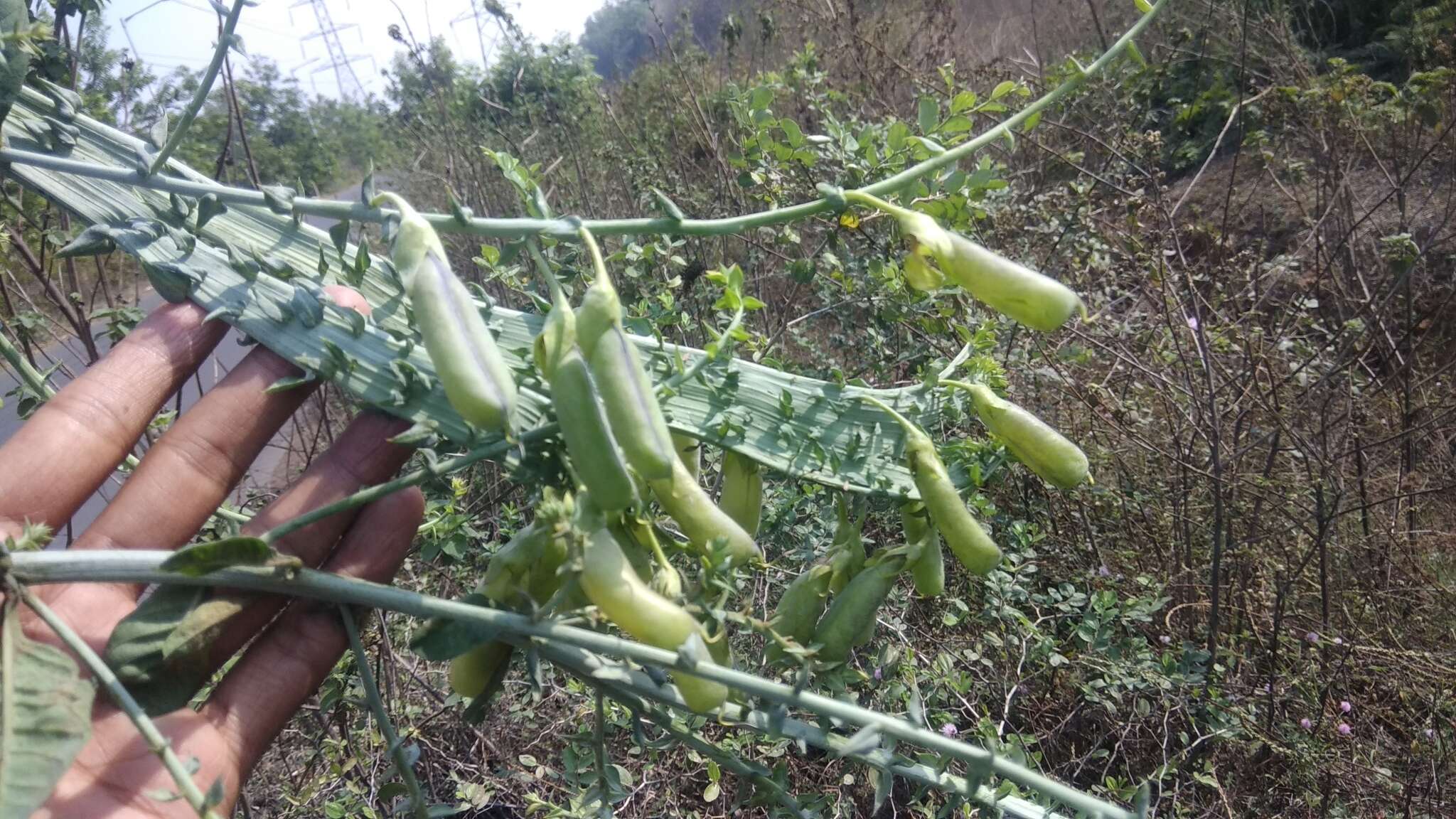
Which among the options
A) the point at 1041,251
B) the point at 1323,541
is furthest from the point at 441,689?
the point at 1041,251

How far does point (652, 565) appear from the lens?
90 centimetres

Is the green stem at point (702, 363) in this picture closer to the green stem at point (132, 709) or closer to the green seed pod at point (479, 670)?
the green seed pod at point (479, 670)

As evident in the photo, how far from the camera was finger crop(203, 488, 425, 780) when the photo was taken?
45.4 inches

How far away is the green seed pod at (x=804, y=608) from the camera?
3.19ft

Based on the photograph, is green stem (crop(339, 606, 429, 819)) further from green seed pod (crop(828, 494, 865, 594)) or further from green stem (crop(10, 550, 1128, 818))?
green seed pod (crop(828, 494, 865, 594))

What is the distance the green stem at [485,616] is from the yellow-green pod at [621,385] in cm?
18

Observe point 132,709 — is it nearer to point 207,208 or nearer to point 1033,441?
point 207,208

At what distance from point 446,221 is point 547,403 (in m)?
0.24

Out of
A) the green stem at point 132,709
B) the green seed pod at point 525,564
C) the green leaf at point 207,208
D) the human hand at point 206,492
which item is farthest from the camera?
the human hand at point 206,492

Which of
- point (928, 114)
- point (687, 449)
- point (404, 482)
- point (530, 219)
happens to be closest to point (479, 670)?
point (404, 482)

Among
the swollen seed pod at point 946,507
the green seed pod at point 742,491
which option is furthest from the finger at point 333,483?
the swollen seed pod at point 946,507

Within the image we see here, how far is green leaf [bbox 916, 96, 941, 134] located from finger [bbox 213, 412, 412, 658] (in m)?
0.91

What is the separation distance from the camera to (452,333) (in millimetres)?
759

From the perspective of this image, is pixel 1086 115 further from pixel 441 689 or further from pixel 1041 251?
pixel 441 689
